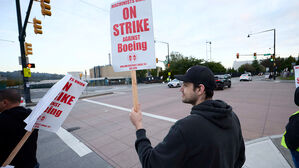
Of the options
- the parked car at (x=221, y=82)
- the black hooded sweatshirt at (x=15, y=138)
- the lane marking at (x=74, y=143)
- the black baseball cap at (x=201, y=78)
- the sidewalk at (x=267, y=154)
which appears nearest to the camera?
the black baseball cap at (x=201, y=78)

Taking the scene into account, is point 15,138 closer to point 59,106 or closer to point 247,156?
point 59,106

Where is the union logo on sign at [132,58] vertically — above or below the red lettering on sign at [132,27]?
below

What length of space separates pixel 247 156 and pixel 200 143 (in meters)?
2.91

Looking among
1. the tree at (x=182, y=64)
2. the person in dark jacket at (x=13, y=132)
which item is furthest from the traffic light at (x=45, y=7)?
the tree at (x=182, y=64)

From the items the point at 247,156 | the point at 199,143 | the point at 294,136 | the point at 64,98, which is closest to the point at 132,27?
the point at 64,98

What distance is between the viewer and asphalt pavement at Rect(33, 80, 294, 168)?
9.36ft

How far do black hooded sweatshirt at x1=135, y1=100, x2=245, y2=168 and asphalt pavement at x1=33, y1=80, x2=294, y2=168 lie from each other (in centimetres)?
236

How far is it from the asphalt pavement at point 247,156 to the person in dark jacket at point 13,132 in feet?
5.33

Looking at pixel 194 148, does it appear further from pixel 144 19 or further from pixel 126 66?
pixel 144 19

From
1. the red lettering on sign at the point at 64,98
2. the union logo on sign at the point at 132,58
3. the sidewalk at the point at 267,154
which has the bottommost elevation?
the sidewalk at the point at 267,154

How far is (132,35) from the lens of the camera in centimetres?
176

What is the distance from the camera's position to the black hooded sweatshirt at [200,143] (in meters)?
1.04

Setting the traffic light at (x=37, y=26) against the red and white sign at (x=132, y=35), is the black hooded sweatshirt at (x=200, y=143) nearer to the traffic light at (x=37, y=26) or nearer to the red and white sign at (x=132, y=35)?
the red and white sign at (x=132, y=35)

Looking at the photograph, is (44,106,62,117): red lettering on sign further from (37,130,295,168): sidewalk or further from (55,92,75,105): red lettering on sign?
(37,130,295,168): sidewalk
